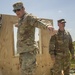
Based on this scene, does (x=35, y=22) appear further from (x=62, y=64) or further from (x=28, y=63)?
(x=62, y=64)

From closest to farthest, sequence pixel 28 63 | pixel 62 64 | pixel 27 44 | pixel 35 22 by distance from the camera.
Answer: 1. pixel 35 22
2. pixel 28 63
3. pixel 27 44
4. pixel 62 64

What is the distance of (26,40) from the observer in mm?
4918

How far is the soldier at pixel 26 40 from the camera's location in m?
4.81

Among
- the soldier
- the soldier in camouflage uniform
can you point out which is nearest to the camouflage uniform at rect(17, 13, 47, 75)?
the soldier

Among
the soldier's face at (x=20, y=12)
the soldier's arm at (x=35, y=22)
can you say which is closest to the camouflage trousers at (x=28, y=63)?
the soldier's arm at (x=35, y=22)

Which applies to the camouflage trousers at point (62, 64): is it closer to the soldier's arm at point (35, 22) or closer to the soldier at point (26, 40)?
the soldier at point (26, 40)

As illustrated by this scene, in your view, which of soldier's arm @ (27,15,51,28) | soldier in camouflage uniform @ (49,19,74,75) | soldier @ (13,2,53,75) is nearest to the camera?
soldier's arm @ (27,15,51,28)

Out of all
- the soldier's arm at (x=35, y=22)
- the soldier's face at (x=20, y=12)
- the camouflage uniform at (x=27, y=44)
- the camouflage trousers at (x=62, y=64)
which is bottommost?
the camouflage trousers at (x=62, y=64)

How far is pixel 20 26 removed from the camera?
4.95 meters

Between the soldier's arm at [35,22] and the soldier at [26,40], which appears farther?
the soldier at [26,40]

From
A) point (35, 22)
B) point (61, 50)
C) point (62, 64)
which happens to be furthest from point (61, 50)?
point (35, 22)

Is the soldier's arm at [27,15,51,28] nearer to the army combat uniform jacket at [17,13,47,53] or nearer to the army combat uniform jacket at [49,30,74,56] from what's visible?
the army combat uniform jacket at [17,13,47,53]

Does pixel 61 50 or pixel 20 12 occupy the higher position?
pixel 20 12

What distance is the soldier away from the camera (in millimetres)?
4812
